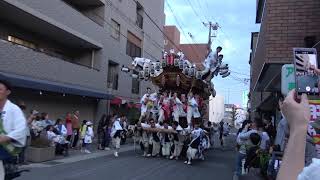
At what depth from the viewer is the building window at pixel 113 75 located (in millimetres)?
34978

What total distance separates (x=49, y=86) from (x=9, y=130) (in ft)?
58.2

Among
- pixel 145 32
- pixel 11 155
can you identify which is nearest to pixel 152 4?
pixel 145 32

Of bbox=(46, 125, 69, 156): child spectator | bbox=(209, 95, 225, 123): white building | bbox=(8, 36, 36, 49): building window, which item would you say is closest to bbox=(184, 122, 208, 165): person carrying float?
bbox=(46, 125, 69, 156): child spectator

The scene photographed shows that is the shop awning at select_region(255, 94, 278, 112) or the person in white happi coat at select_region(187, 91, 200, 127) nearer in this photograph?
the person in white happi coat at select_region(187, 91, 200, 127)

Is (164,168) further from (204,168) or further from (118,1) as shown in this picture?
(118,1)

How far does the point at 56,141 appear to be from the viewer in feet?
60.4

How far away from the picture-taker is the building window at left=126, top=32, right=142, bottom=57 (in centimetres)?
3896

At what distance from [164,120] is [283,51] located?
8.30m

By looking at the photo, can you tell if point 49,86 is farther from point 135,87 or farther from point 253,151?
point 135,87

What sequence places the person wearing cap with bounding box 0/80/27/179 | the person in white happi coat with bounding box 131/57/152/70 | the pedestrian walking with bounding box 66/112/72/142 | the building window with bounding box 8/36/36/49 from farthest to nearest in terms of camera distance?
the building window with bounding box 8/36/36/49, the person in white happi coat with bounding box 131/57/152/70, the pedestrian walking with bounding box 66/112/72/142, the person wearing cap with bounding box 0/80/27/179

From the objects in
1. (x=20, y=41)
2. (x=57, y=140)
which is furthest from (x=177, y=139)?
(x=20, y=41)

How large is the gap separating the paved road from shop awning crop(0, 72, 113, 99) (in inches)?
148

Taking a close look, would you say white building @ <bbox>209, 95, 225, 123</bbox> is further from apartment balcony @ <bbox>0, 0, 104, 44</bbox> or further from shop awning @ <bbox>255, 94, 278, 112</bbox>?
apartment balcony @ <bbox>0, 0, 104, 44</bbox>

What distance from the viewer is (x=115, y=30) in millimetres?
35281
